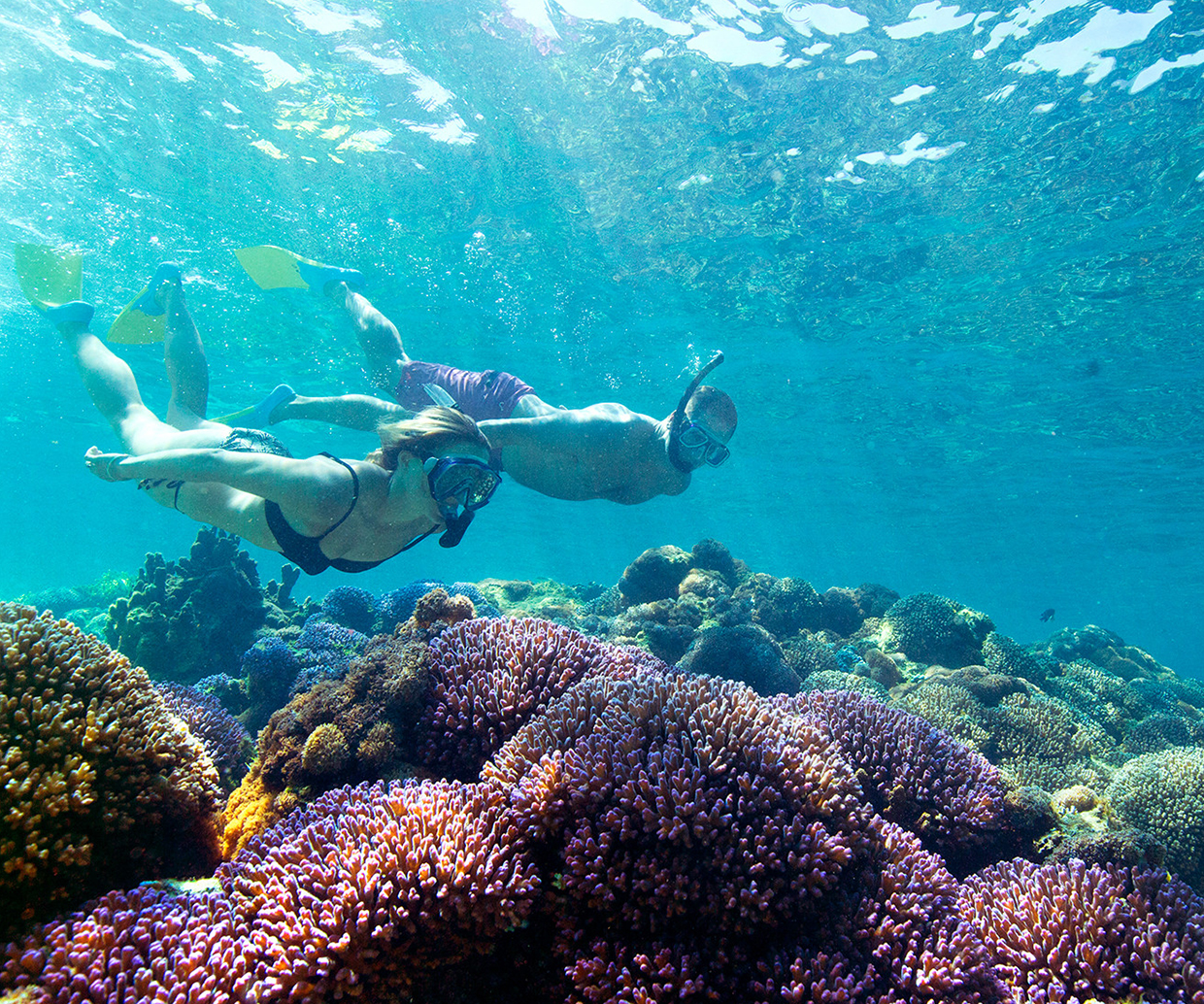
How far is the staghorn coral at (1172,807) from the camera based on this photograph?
4.14 meters

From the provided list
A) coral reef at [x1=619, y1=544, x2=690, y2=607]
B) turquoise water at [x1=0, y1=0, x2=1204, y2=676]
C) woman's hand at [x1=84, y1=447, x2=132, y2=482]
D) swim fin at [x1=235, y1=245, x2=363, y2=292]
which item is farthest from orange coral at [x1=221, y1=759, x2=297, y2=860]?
turquoise water at [x1=0, y1=0, x2=1204, y2=676]

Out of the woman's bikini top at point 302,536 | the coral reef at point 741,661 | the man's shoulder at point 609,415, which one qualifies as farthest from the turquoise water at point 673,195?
the coral reef at point 741,661

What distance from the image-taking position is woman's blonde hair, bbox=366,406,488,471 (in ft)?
14.3

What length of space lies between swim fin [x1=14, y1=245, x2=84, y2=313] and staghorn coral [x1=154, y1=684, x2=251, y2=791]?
748cm

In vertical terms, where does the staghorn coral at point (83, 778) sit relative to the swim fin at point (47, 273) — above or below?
below

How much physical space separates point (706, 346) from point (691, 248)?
19.5 ft

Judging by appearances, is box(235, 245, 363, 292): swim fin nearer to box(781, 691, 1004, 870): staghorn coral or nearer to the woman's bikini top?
the woman's bikini top

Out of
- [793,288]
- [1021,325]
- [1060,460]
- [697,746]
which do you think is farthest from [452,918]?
[1060,460]

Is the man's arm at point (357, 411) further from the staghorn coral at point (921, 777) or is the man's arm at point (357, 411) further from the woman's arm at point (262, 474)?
the staghorn coral at point (921, 777)

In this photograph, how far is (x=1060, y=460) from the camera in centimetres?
2878

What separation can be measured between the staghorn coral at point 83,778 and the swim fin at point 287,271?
7.74 m

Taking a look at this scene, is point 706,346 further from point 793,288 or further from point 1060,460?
point 1060,460

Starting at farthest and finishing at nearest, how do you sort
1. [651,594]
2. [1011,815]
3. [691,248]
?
[691,248], [651,594], [1011,815]

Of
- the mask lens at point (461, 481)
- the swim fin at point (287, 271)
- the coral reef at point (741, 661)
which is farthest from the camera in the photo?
the swim fin at point (287, 271)
